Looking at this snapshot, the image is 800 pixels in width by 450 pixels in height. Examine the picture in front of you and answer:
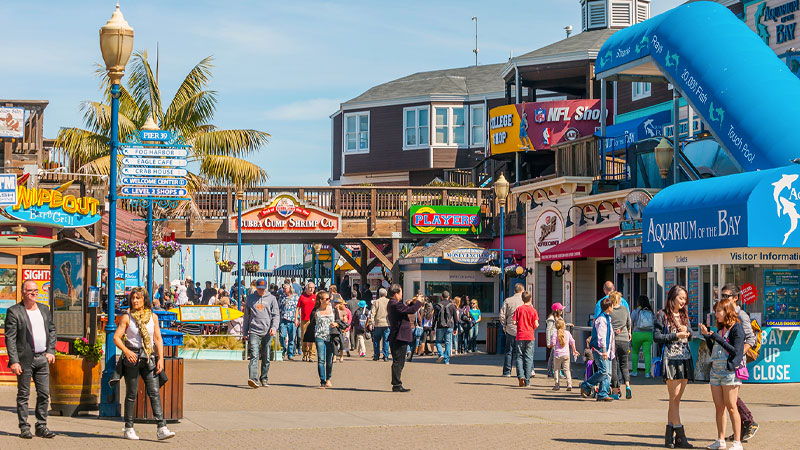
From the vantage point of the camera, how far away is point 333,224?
3725 centimetres

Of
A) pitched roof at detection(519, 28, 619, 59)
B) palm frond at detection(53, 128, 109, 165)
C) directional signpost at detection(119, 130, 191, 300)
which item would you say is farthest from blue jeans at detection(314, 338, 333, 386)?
pitched roof at detection(519, 28, 619, 59)

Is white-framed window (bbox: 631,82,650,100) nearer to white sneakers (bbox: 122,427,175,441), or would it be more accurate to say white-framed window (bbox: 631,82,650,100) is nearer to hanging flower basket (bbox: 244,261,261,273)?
hanging flower basket (bbox: 244,261,261,273)

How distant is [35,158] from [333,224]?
35.6 feet

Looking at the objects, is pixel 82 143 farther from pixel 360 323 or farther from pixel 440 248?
pixel 440 248

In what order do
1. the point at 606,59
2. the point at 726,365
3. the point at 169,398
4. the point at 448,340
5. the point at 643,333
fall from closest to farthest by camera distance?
1. the point at 726,365
2. the point at 169,398
3. the point at 643,333
4. the point at 606,59
5. the point at 448,340

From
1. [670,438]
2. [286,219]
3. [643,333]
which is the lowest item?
[670,438]

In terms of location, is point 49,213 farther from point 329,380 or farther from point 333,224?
point 333,224

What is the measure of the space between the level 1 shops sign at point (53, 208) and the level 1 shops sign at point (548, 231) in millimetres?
11067

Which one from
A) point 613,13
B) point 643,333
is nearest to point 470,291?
point 643,333

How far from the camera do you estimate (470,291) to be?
33469mm

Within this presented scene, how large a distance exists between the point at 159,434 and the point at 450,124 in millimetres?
39291

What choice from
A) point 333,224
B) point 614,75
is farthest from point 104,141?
point 614,75

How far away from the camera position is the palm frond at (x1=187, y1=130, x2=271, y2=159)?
3209 centimetres

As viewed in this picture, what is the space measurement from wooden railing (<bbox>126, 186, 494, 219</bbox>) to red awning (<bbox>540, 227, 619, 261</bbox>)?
12239mm
